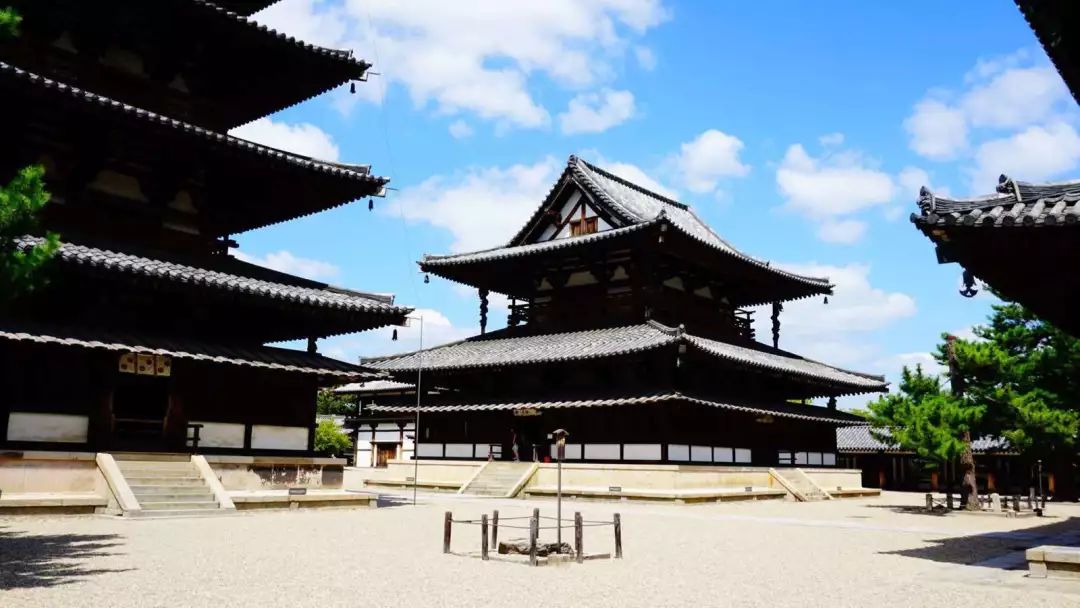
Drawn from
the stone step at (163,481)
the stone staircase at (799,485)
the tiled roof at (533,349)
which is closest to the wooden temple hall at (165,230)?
the stone step at (163,481)

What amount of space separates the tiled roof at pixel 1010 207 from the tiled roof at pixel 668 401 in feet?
57.4

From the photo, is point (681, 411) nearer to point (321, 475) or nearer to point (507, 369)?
point (507, 369)

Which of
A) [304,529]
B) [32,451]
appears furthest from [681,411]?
[32,451]

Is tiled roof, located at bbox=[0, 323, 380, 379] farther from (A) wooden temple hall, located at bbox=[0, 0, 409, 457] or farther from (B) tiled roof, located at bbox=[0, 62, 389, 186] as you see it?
(B) tiled roof, located at bbox=[0, 62, 389, 186]

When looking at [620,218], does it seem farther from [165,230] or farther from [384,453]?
[384,453]

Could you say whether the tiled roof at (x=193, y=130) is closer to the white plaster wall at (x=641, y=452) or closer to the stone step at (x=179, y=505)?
the stone step at (x=179, y=505)

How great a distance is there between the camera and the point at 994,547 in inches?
603

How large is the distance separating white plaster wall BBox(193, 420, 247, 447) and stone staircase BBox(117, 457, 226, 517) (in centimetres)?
100

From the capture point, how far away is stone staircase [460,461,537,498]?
2983 cm

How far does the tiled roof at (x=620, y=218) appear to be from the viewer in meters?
32.5

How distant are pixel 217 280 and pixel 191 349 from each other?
1654 mm

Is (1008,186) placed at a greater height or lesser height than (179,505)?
greater

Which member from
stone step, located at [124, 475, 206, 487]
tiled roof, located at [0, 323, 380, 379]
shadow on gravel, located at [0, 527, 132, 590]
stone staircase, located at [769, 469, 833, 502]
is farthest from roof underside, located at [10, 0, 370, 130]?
stone staircase, located at [769, 469, 833, 502]

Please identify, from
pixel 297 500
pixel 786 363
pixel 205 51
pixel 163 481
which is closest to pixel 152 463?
pixel 163 481
